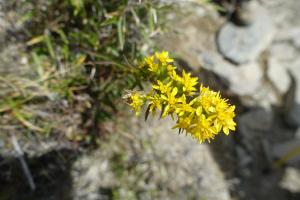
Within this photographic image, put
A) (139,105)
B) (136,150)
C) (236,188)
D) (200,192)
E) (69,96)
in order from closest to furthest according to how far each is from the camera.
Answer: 1. (139,105)
2. (69,96)
3. (136,150)
4. (200,192)
5. (236,188)

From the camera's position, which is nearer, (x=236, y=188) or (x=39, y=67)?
(x=39, y=67)

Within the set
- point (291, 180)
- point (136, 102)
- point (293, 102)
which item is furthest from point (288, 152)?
point (136, 102)

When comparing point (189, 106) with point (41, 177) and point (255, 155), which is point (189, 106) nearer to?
point (41, 177)

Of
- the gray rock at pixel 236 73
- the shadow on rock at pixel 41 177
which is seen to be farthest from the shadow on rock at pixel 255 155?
the shadow on rock at pixel 41 177

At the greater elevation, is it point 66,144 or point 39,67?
point 39,67

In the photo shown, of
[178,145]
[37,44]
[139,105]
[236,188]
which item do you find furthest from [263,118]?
[139,105]

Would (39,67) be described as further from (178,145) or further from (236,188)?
(236,188)

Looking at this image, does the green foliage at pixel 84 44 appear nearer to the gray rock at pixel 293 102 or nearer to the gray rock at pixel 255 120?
the gray rock at pixel 255 120
